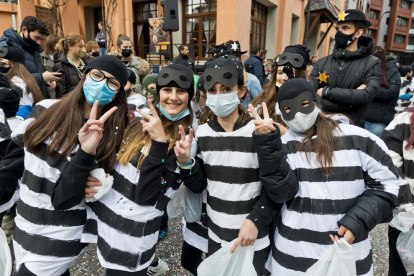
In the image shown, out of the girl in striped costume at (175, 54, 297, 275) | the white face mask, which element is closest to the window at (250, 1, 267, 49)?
the girl in striped costume at (175, 54, 297, 275)

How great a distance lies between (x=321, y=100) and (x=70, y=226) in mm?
2599

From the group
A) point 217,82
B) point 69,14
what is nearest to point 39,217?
point 217,82

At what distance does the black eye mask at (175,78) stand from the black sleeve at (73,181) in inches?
28.7

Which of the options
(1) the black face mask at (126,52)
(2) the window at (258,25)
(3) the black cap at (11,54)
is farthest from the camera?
(2) the window at (258,25)

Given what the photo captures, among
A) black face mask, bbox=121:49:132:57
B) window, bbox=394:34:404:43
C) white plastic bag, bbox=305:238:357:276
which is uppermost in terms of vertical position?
window, bbox=394:34:404:43

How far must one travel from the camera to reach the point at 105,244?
1.58m

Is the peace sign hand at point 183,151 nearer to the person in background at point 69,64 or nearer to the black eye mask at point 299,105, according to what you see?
the black eye mask at point 299,105

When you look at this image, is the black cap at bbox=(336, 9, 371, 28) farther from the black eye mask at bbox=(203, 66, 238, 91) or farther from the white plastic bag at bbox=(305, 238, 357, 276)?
the white plastic bag at bbox=(305, 238, 357, 276)

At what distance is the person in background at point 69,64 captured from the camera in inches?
160

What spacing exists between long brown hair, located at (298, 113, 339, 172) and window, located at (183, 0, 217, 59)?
1019cm

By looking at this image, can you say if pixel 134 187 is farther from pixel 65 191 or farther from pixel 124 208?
pixel 65 191

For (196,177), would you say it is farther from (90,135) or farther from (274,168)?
(90,135)

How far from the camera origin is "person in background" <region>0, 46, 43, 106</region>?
285 cm

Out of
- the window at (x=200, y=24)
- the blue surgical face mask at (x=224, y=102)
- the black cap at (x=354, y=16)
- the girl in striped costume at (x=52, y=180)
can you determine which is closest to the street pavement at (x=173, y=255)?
the girl in striped costume at (x=52, y=180)
